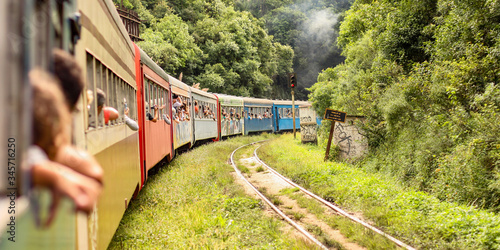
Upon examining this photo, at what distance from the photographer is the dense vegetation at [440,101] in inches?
307

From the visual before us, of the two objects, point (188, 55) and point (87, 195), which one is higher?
point (188, 55)

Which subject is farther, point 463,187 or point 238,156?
point 238,156

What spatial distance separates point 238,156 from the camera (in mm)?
18125

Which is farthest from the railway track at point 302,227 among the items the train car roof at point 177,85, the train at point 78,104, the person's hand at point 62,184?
the person's hand at point 62,184

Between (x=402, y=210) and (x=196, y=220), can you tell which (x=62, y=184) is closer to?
(x=196, y=220)

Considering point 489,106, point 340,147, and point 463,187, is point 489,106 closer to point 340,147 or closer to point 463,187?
point 463,187

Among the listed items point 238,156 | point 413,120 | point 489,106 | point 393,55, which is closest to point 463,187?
point 489,106

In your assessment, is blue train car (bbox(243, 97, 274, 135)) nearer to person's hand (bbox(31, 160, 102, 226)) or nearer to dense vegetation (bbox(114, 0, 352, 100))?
dense vegetation (bbox(114, 0, 352, 100))

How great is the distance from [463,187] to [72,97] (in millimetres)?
8240

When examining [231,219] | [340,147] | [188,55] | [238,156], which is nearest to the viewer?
[231,219]

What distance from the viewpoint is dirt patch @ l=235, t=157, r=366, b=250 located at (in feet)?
22.6

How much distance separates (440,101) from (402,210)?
12.6 ft

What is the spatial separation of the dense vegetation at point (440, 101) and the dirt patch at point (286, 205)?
258 centimetres

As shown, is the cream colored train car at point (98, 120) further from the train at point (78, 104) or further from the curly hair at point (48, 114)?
the curly hair at point (48, 114)
